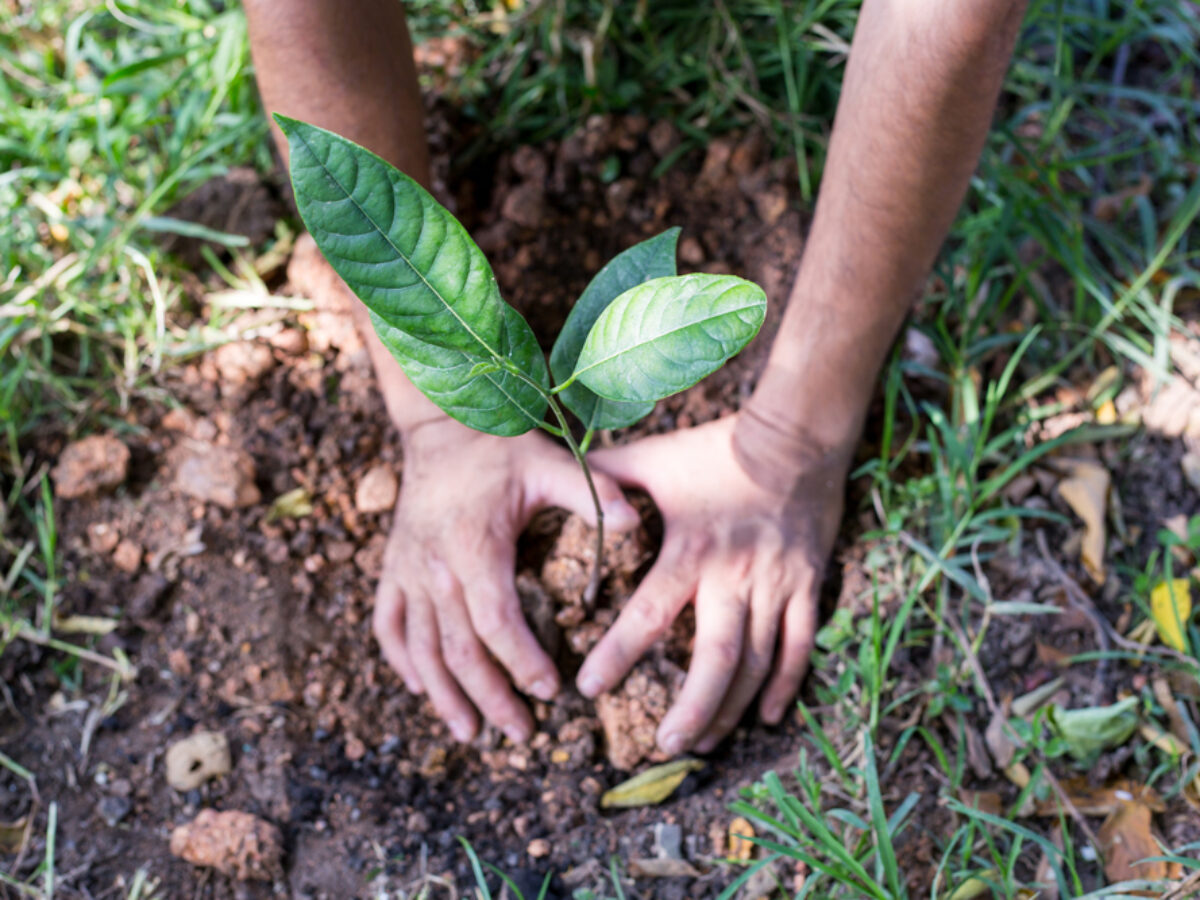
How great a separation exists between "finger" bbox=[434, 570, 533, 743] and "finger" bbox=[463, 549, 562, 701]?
2cm

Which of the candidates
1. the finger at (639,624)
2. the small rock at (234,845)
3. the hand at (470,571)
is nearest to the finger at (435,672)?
the hand at (470,571)

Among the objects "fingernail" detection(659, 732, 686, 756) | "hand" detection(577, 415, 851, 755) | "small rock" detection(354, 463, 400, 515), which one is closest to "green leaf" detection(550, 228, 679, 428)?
"hand" detection(577, 415, 851, 755)

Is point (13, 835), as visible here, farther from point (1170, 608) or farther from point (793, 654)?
point (1170, 608)

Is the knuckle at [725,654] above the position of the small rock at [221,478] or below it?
below

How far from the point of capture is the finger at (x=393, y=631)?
1530mm

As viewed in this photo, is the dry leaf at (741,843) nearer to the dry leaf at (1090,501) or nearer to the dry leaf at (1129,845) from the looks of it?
the dry leaf at (1129,845)

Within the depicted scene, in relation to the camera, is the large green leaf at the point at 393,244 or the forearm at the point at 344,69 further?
the forearm at the point at 344,69

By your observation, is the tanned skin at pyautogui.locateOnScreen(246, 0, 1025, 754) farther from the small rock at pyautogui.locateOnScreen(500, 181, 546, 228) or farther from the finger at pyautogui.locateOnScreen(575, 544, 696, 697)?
the small rock at pyautogui.locateOnScreen(500, 181, 546, 228)

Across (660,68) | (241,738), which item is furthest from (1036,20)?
(241,738)

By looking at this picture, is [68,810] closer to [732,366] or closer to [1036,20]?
[732,366]

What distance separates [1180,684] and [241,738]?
59.5 inches

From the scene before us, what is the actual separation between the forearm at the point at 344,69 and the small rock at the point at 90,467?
1.97 feet

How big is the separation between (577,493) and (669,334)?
2.24 feet

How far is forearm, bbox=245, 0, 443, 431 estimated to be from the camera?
4.46ft
